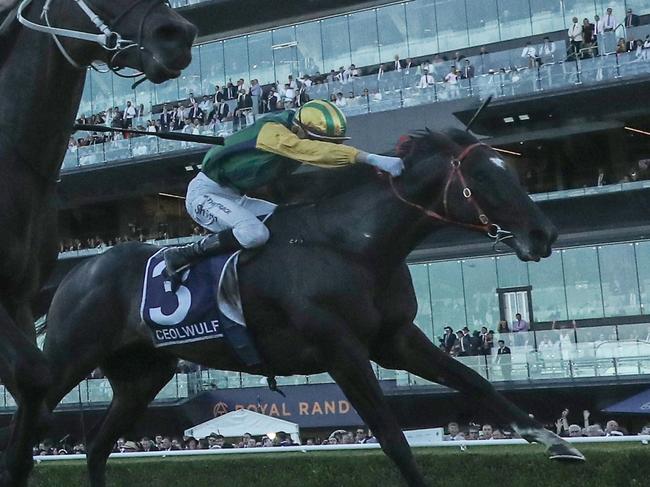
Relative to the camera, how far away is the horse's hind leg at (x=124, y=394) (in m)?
6.48

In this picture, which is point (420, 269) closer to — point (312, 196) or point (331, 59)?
point (331, 59)

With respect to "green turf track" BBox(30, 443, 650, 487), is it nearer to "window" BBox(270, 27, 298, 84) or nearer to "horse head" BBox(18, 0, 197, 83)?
"horse head" BBox(18, 0, 197, 83)

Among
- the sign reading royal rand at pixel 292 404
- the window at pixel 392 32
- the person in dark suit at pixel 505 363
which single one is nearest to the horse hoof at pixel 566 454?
the person in dark suit at pixel 505 363

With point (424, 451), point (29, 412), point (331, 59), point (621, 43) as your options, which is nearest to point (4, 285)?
point (29, 412)

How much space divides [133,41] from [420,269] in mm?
19118

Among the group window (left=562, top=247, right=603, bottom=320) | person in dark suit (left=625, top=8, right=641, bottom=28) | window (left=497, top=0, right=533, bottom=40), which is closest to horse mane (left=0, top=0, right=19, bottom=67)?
person in dark suit (left=625, top=8, right=641, bottom=28)

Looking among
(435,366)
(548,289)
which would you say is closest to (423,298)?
(548,289)

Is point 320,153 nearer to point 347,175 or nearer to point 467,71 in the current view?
point 347,175

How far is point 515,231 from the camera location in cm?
548

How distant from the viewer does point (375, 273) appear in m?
5.55

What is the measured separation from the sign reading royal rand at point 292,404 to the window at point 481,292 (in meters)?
4.14

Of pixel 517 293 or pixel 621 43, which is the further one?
pixel 517 293

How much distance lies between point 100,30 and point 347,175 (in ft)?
7.08

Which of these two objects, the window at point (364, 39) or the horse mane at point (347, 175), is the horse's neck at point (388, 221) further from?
the window at point (364, 39)
